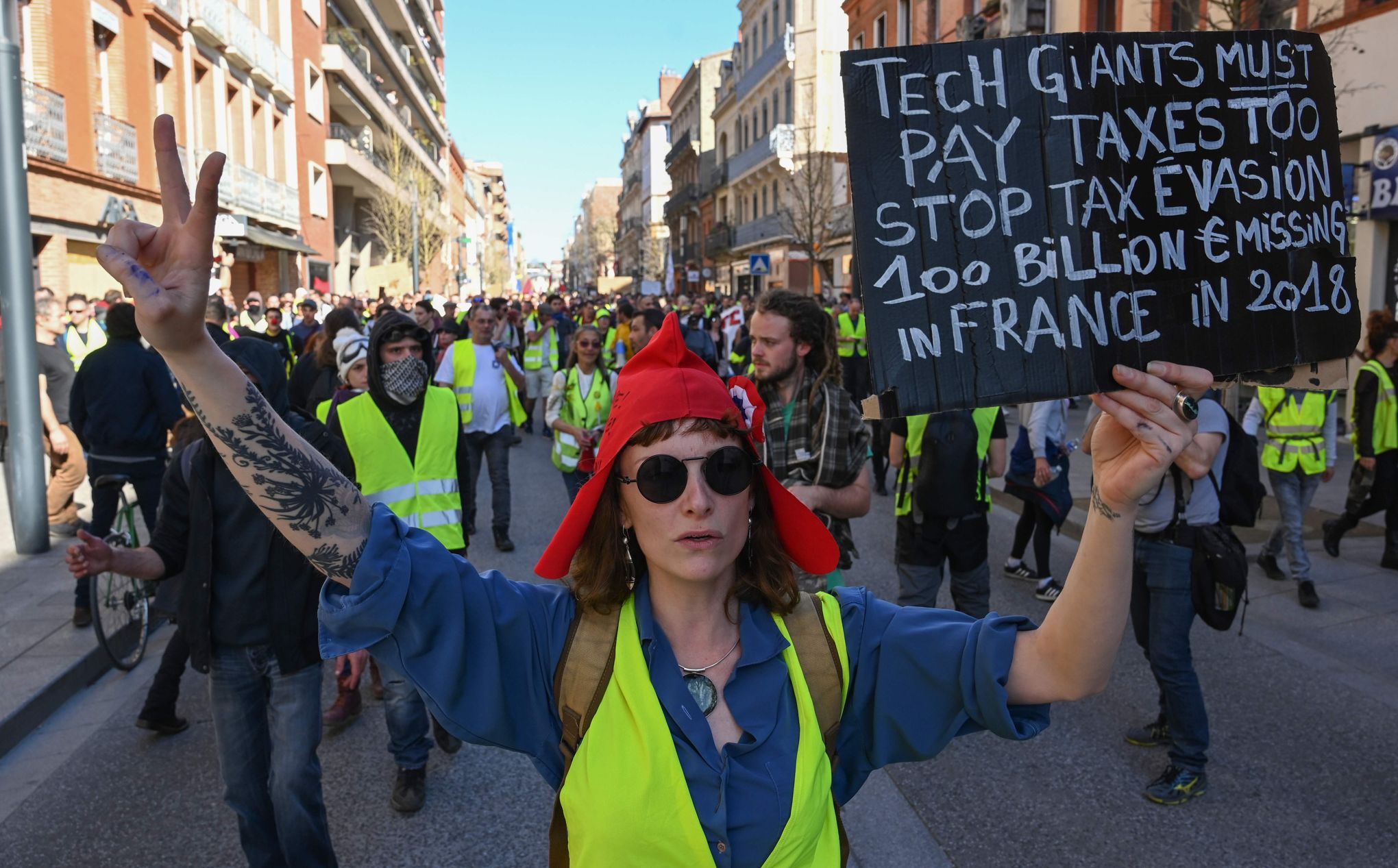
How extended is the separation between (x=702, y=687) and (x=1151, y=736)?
3.80 m

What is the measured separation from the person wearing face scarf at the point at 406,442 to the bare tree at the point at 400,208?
39.1m

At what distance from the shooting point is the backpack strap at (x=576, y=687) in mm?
1860

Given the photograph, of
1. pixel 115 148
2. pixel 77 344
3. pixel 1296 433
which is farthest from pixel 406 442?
pixel 115 148

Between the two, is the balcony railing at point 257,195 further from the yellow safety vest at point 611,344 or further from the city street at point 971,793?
the city street at point 971,793

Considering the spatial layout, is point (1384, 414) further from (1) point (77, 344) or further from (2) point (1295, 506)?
(1) point (77, 344)

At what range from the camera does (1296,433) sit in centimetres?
731

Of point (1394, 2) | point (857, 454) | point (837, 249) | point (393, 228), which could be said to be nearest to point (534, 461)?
point (857, 454)

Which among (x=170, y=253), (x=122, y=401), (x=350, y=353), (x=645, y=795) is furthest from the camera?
(x=122, y=401)

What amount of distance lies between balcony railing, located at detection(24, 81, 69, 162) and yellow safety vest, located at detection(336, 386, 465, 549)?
14054 millimetres

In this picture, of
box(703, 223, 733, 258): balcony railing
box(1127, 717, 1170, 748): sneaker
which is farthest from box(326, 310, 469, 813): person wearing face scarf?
box(703, 223, 733, 258): balcony railing

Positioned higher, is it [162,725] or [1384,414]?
[1384,414]

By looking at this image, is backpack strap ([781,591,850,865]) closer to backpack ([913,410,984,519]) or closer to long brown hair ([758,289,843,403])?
long brown hair ([758,289,843,403])

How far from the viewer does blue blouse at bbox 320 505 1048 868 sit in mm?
1810

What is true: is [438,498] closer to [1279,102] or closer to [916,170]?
[916,170]
